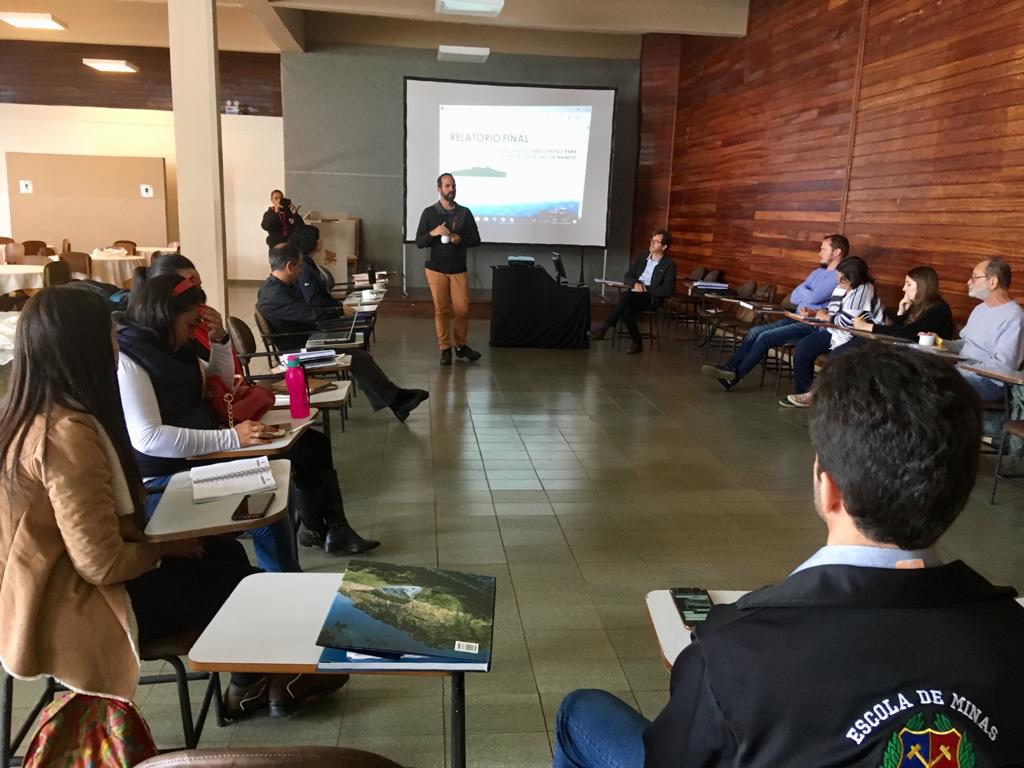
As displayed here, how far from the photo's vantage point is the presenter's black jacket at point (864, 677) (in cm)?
89

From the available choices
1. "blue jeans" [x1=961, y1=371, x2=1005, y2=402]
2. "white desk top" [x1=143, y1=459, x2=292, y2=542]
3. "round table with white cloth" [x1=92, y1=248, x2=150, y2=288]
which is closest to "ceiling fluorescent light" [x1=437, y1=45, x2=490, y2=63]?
"round table with white cloth" [x1=92, y1=248, x2=150, y2=288]

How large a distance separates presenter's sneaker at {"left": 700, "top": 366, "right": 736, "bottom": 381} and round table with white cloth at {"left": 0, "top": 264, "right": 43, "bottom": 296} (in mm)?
6046

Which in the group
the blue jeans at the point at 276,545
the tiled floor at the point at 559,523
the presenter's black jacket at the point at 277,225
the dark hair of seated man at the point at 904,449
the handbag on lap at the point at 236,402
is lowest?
the tiled floor at the point at 559,523

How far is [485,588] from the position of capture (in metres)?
1.56

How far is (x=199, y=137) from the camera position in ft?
19.9

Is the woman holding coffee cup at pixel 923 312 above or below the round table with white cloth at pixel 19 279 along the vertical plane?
above

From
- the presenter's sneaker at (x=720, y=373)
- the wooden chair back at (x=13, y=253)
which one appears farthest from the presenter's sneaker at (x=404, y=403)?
the wooden chair back at (x=13, y=253)

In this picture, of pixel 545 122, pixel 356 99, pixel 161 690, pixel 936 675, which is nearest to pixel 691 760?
pixel 936 675

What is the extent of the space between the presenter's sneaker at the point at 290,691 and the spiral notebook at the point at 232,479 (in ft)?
1.90

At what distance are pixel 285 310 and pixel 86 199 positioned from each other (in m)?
8.98

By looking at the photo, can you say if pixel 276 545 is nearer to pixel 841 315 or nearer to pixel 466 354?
pixel 841 315

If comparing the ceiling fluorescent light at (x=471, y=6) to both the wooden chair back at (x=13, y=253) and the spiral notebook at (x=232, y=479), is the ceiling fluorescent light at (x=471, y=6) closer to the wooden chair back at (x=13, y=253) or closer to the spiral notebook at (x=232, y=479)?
the wooden chair back at (x=13, y=253)

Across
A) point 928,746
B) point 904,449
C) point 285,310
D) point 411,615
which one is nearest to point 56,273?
point 285,310

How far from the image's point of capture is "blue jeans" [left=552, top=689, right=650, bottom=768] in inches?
53.7
